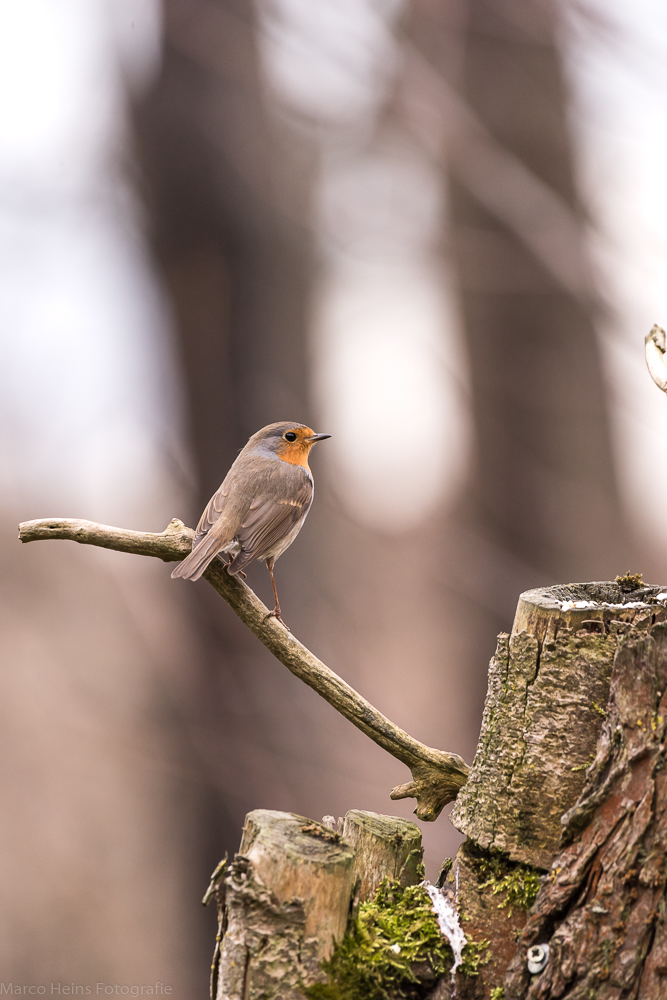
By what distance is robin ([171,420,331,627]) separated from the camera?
2068 mm

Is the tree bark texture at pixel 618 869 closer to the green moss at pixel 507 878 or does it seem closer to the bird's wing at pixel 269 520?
the green moss at pixel 507 878

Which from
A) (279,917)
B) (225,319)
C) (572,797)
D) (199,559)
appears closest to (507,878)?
(572,797)

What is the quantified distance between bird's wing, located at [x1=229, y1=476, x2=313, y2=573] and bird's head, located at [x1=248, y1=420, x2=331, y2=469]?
0.11 meters

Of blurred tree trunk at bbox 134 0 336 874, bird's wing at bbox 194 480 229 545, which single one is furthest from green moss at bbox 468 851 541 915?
blurred tree trunk at bbox 134 0 336 874

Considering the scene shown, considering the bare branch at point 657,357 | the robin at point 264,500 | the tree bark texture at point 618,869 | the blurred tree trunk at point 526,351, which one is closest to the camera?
the tree bark texture at point 618,869

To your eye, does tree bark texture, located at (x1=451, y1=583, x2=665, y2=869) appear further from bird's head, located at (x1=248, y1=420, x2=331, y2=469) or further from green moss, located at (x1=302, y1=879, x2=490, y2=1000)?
bird's head, located at (x1=248, y1=420, x2=331, y2=469)

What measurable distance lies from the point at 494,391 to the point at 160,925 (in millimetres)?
3803

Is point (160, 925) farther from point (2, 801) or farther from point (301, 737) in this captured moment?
point (301, 737)

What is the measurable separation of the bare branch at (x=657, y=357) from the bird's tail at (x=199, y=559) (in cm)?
103

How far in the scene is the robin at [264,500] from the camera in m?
2.07

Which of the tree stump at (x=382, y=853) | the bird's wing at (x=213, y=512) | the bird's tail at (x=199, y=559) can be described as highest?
the bird's wing at (x=213, y=512)

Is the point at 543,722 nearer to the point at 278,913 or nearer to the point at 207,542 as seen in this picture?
the point at 278,913

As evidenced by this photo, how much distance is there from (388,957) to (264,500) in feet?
4.29

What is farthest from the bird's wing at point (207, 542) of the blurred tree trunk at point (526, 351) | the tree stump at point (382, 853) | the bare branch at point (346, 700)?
the blurred tree trunk at point (526, 351)
